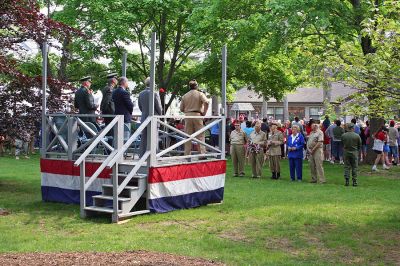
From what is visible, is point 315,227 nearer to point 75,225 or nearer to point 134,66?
point 75,225

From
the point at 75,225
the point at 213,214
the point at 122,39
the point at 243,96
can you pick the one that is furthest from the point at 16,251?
the point at 243,96

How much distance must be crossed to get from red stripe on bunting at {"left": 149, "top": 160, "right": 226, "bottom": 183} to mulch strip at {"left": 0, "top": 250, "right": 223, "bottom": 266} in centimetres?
357

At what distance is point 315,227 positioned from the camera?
10.4 m

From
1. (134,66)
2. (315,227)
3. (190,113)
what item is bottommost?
(315,227)

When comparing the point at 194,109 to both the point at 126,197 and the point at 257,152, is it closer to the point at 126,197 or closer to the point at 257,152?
the point at 126,197

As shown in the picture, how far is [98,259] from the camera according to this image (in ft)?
24.8

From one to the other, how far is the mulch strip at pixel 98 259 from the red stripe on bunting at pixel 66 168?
4392mm

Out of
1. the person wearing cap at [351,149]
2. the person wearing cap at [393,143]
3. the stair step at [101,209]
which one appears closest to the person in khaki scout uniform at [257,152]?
the person wearing cap at [351,149]

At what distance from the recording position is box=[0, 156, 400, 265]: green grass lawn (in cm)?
838

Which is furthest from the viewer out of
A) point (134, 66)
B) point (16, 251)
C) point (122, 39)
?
point (134, 66)

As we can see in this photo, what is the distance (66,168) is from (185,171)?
2.67 metres

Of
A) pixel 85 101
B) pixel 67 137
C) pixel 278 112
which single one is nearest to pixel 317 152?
pixel 85 101

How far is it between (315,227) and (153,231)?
9.34ft

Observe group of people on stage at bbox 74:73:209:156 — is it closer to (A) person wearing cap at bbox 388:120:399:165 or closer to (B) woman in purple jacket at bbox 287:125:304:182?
(B) woman in purple jacket at bbox 287:125:304:182
